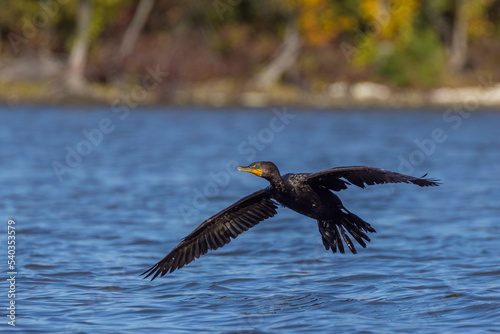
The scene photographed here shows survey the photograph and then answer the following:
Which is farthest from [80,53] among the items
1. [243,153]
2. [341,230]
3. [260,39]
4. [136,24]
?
[341,230]

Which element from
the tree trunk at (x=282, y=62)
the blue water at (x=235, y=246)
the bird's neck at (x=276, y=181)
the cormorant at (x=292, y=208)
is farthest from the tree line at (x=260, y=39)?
the bird's neck at (x=276, y=181)

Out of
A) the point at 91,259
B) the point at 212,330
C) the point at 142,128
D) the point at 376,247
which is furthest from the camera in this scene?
the point at 142,128

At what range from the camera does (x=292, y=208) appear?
880 cm

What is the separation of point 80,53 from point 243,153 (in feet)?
73.7

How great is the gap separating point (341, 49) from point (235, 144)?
22199 millimetres

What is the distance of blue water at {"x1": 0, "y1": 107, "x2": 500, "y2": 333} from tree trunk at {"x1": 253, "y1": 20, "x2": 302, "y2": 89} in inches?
Result: 790

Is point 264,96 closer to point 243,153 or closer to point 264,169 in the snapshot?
point 243,153

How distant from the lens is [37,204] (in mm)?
14672

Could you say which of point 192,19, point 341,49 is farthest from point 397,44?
point 192,19

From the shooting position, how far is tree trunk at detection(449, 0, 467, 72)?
48.0m

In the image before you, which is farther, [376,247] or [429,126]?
[429,126]

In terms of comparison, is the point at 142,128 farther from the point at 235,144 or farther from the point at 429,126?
the point at 429,126

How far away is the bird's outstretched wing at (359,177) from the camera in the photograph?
7.71m

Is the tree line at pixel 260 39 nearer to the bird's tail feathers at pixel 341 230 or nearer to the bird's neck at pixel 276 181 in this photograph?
the bird's tail feathers at pixel 341 230
